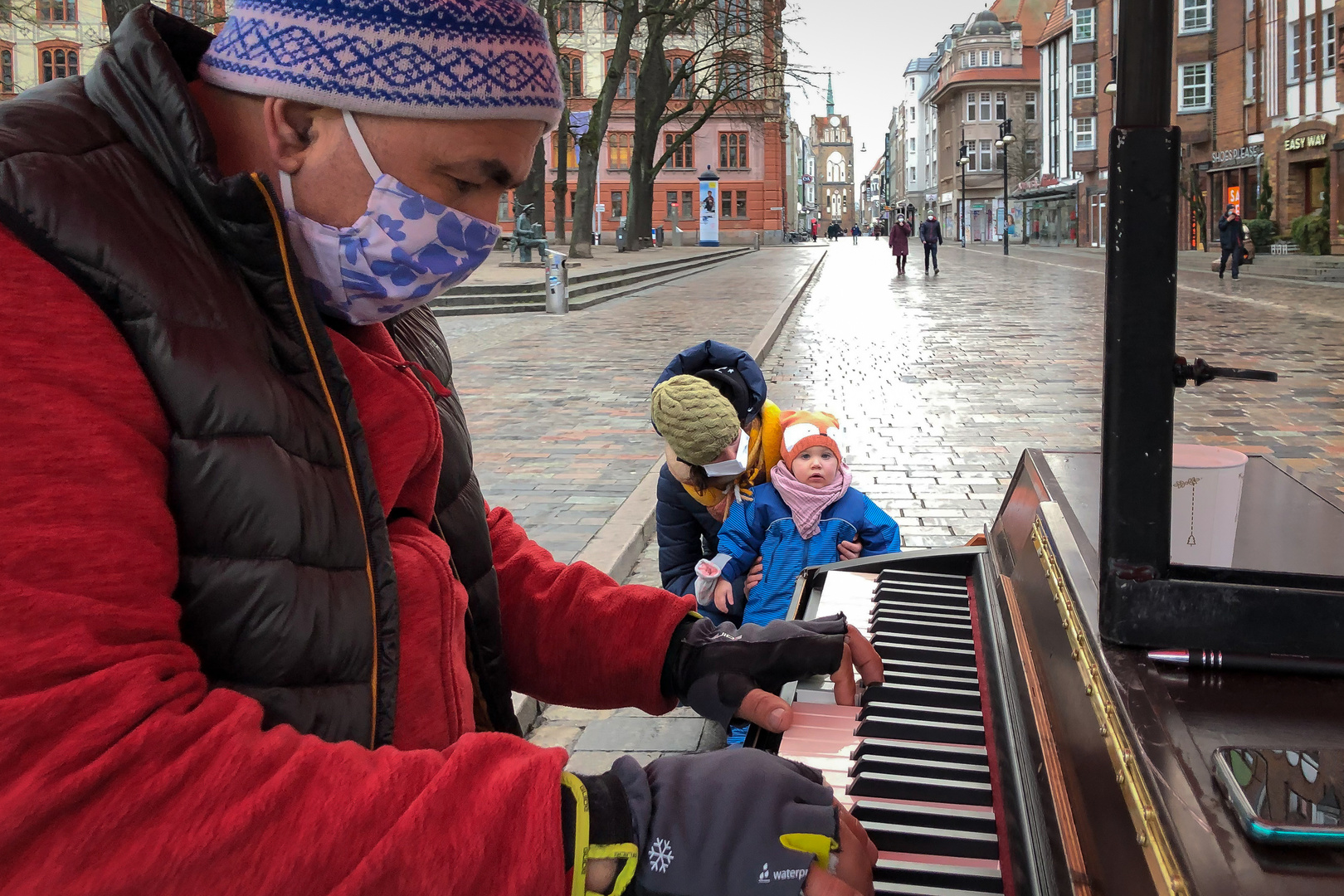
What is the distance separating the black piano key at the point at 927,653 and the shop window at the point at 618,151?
244ft

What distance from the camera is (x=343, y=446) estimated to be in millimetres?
1287

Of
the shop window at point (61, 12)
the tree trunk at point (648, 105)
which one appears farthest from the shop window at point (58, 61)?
the tree trunk at point (648, 105)

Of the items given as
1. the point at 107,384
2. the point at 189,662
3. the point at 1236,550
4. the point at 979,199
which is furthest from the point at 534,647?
the point at 979,199

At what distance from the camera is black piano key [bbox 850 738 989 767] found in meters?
1.82

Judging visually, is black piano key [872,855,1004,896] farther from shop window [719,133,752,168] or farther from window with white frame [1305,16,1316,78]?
shop window [719,133,752,168]

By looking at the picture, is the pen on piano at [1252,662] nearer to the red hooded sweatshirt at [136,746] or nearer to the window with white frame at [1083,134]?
the red hooded sweatshirt at [136,746]

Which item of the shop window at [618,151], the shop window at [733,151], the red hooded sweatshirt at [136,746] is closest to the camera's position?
the red hooded sweatshirt at [136,746]

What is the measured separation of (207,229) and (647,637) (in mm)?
927

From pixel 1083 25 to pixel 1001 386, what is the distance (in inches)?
2131

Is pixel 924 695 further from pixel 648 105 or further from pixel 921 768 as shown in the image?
pixel 648 105

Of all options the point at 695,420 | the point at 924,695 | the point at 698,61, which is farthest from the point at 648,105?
the point at 924,695

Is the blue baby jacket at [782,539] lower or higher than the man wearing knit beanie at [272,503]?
Result: lower

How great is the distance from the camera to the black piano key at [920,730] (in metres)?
1.88

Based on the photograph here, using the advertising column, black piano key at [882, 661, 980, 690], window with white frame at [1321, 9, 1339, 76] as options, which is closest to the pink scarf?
Answer: black piano key at [882, 661, 980, 690]
